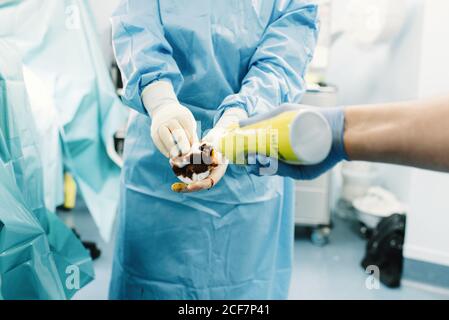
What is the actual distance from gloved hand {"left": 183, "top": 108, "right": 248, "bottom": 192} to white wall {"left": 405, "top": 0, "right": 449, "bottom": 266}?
113 centimetres

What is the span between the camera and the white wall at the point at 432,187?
154 cm

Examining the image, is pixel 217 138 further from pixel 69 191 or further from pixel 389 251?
pixel 69 191

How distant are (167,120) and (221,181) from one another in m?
0.21

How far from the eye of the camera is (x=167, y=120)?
0.72 metres

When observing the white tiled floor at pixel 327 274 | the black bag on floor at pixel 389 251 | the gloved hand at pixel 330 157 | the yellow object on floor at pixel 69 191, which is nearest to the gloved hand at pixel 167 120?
the gloved hand at pixel 330 157

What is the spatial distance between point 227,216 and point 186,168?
0.25m

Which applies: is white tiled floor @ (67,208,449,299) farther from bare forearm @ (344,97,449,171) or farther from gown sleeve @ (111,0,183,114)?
bare forearm @ (344,97,449,171)

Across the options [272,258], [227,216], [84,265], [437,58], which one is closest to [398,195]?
[437,58]

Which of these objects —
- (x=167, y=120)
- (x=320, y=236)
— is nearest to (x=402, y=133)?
(x=167, y=120)

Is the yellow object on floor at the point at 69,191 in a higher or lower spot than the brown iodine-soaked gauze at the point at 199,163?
lower

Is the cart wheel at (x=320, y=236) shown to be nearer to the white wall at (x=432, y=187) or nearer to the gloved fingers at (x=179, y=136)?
the white wall at (x=432, y=187)

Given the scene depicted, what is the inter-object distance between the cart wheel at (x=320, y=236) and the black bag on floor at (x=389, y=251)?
0.95ft

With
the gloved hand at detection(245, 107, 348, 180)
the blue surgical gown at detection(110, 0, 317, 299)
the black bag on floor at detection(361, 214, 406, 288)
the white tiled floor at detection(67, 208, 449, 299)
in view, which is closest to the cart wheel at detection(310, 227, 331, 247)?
the white tiled floor at detection(67, 208, 449, 299)

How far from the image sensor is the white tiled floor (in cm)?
162
